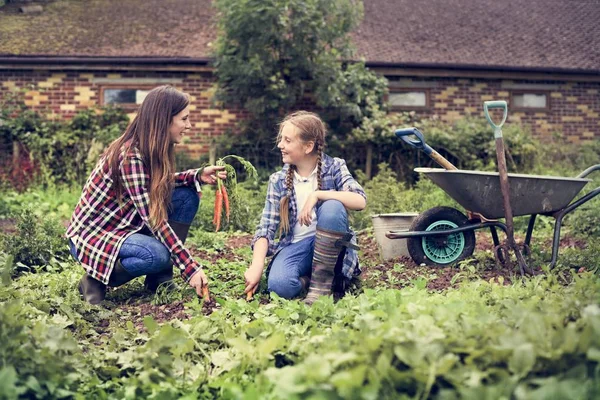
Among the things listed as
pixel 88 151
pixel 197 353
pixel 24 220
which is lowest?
pixel 197 353

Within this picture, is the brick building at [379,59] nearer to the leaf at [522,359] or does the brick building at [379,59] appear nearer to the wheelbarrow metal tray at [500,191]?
the wheelbarrow metal tray at [500,191]

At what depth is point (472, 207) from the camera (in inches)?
199

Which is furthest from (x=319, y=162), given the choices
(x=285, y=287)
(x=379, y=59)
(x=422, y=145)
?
(x=379, y=59)

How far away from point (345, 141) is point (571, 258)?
7.04m

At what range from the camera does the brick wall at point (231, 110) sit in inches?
501

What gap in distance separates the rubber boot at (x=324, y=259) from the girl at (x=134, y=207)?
2.05 ft

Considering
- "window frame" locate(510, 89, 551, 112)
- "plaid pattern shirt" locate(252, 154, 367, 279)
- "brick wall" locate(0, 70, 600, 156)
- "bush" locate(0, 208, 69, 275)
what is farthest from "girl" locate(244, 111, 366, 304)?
"window frame" locate(510, 89, 551, 112)

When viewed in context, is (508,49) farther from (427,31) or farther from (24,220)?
(24,220)

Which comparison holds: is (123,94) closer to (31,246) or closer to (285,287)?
(31,246)

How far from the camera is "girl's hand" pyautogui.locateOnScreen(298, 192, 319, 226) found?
4020 mm

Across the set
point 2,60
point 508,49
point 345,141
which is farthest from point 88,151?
point 508,49

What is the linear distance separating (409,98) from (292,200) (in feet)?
31.5

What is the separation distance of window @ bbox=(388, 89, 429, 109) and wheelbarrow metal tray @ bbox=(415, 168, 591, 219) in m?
8.52

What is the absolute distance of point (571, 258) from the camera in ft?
16.0
